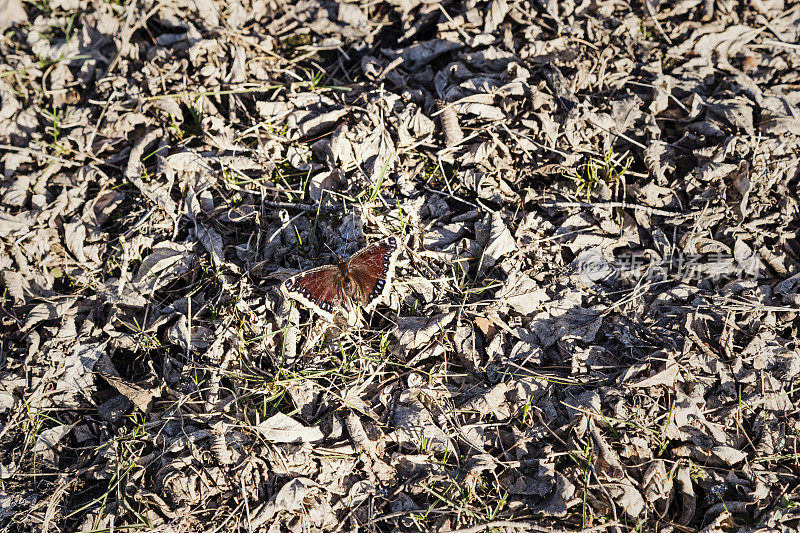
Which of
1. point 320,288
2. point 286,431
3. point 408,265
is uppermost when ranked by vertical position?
point 320,288

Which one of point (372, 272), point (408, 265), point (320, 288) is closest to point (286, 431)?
point (320, 288)

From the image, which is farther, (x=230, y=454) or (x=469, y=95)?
(x=469, y=95)

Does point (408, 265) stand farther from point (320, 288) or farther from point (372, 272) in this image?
point (320, 288)

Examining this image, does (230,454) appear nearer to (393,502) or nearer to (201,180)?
(393,502)

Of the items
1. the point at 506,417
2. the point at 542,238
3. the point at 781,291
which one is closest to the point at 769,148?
the point at 781,291

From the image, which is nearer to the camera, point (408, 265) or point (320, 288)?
point (320, 288)

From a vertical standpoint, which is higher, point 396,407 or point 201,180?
point 201,180

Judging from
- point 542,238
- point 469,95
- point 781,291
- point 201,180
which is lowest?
point 781,291
